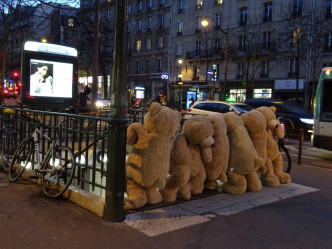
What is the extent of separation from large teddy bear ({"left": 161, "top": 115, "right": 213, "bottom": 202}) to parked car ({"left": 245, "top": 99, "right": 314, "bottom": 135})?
10.4 m

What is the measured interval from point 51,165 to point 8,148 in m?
1.82

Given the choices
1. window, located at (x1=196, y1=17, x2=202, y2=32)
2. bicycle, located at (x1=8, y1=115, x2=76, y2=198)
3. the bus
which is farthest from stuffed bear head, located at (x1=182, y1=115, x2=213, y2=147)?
window, located at (x1=196, y1=17, x2=202, y2=32)

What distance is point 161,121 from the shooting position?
4.93 metres

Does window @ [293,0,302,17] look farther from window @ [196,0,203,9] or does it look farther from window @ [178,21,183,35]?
window @ [178,21,183,35]

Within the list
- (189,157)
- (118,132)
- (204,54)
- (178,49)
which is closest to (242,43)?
(204,54)

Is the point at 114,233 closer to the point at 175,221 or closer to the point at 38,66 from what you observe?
the point at 175,221

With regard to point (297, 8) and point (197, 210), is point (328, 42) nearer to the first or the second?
point (297, 8)

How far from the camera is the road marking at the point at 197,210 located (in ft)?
14.4

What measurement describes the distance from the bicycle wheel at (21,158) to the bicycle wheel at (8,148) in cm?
48

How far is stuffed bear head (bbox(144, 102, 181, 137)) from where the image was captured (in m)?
4.94

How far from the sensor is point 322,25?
3256 cm

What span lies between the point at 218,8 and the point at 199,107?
101 ft

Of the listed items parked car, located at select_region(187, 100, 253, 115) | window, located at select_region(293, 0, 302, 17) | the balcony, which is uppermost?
window, located at select_region(293, 0, 302, 17)

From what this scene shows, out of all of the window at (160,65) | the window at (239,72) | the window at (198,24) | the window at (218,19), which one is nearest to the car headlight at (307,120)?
the window at (239,72)
